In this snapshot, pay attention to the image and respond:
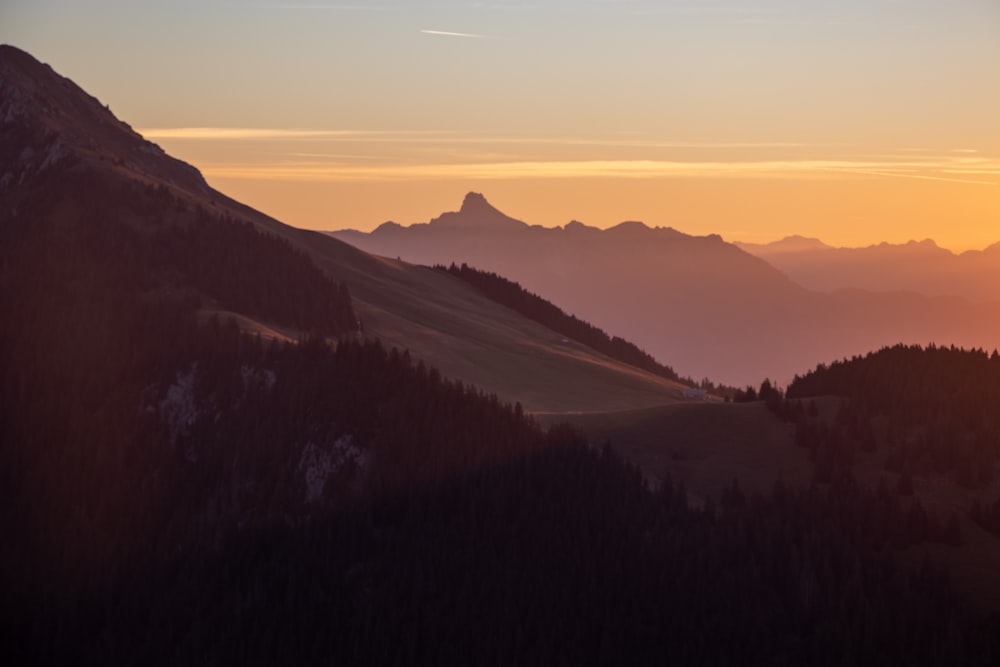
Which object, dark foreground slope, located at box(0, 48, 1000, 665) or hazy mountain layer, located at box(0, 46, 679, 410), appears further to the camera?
hazy mountain layer, located at box(0, 46, 679, 410)

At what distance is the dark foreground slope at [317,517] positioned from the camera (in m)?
122

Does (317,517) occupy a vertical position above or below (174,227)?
below

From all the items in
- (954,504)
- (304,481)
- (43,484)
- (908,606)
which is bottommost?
(43,484)

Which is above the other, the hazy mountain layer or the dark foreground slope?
the hazy mountain layer

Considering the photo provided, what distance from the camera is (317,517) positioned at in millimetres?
141000

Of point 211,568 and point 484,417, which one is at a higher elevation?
point 484,417

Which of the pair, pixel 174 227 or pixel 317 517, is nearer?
pixel 317 517

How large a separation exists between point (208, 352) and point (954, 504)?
79.1 metres

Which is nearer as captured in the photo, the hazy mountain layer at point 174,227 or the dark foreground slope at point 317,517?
the dark foreground slope at point 317,517

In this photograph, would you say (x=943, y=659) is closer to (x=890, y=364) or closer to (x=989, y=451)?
(x=989, y=451)

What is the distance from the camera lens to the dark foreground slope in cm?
12206

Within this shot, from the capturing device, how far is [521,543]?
135375mm

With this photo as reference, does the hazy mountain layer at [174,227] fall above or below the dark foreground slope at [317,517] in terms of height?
above

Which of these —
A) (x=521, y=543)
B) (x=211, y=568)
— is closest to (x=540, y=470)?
(x=521, y=543)
